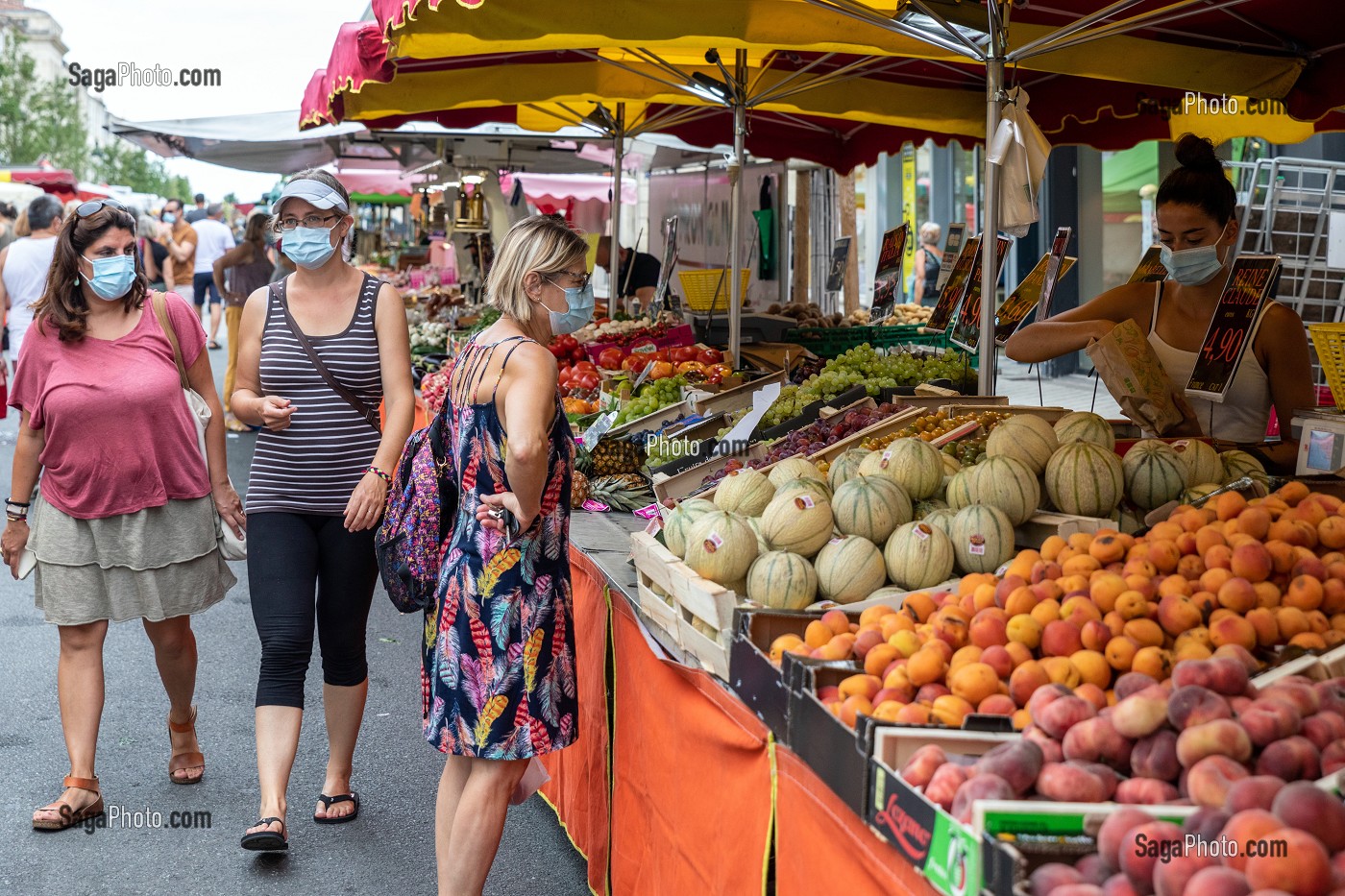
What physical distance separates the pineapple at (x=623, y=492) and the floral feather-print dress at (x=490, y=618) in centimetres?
172

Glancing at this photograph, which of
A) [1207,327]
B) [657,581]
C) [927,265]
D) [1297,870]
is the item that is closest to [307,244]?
[657,581]

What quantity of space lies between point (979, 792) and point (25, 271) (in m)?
8.97

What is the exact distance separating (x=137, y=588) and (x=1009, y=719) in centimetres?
322

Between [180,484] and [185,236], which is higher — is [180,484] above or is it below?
below

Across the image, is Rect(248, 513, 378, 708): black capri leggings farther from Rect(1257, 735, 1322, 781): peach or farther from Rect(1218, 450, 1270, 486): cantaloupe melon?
Rect(1257, 735, 1322, 781): peach

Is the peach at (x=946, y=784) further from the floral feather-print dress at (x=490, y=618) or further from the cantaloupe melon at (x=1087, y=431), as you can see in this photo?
the cantaloupe melon at (x=1087, y=431)

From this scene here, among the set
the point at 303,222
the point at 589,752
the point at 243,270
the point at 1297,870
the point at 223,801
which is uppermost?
the point at 303,222

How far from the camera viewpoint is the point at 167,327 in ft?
14.1

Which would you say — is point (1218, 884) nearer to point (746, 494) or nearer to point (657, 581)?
point (657, 581)

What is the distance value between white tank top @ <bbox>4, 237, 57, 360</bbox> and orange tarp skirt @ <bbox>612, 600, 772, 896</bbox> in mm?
7083

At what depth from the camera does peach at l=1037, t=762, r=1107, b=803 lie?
1744mm

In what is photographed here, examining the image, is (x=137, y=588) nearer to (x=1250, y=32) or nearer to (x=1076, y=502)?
(x=1076, y=502)

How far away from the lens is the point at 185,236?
18.3 m

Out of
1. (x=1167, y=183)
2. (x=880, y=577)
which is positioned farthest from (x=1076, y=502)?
(x=1167, y=183)
